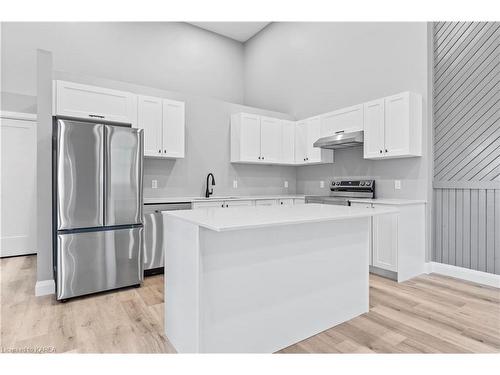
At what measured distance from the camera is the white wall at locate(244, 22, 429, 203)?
148 inches

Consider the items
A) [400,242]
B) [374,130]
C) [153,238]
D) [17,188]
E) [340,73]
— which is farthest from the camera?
[340,73]

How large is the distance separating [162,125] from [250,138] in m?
1.41

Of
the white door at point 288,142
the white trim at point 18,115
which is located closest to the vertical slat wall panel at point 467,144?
the white door at point 288,142

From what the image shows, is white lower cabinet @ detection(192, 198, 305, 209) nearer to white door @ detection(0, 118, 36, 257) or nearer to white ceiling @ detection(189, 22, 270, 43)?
white door @ detection(0, 118, 36, 257)

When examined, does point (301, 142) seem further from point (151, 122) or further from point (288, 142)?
point (151, 122)

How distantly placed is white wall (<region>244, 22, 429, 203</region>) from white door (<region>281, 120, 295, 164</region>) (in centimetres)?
41

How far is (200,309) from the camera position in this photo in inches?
65.8

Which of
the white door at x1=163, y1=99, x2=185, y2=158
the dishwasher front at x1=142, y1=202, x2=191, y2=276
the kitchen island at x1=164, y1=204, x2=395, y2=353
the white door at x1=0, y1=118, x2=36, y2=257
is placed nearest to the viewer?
the kitchen island at x1=164, y1=204, x2=395, y2=353

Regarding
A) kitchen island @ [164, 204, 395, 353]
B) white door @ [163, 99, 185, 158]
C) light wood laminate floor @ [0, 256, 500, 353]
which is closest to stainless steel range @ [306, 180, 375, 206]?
light wood laminate floor @ [0, 256, 500, 353]

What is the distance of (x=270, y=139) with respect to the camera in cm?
491

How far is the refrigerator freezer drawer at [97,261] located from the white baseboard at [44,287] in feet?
1.15

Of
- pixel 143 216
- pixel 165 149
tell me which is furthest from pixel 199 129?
pixel 143 216

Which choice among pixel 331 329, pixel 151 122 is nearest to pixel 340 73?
pixel 151 122

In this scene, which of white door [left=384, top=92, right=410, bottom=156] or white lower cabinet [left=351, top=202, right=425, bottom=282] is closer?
white lower cabinet [left=351, top=202, right=425, bottom=282]
